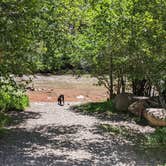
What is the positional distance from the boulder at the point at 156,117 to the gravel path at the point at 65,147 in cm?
157

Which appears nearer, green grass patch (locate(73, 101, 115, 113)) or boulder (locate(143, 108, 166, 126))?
boulder (locate(143, 108, 166, 126))

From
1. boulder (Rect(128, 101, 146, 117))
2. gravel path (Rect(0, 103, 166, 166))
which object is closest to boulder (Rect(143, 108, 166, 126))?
boulder (Rect(128, 101, 146, 117))

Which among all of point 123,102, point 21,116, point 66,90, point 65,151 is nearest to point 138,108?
point 123,102

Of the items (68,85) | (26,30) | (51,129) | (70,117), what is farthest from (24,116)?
(68,85)

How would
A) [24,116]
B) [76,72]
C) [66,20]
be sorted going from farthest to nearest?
1. [76,72]
2. [24,116]
3. [66,20]

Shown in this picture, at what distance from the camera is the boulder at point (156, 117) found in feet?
40.4

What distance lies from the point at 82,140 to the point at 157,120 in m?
2.84

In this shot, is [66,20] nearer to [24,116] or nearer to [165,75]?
[165,75]

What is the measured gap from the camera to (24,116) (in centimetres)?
1455

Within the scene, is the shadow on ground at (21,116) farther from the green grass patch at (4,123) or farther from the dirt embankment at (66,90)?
the dirt embankment at (66,90)

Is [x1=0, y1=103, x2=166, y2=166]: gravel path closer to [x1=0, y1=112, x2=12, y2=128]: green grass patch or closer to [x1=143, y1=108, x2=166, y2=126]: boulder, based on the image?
[x1=0, y1=112, x2=12, y2=128]: green grass patch

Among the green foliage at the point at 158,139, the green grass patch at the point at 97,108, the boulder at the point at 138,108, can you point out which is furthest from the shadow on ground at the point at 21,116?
the green foliage at the point at 158,139

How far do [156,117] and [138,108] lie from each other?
2.11m

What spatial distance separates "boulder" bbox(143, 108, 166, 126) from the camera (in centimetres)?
1231
